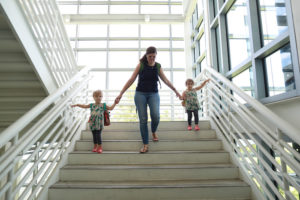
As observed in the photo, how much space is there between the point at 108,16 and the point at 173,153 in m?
6.12

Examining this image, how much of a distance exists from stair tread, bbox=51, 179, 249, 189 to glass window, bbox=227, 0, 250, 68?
1716 millimetres

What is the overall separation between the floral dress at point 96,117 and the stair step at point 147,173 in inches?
21.3

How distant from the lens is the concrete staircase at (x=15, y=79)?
6.80 ft

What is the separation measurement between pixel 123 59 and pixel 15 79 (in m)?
5.27

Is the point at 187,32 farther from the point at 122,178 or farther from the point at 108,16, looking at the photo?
the point at 122,178

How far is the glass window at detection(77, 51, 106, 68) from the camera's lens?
25.0 feet

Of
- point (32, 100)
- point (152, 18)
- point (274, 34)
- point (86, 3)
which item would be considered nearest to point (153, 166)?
point (274, 34)

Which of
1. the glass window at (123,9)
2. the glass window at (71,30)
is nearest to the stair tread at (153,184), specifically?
the glass window at (71,30)

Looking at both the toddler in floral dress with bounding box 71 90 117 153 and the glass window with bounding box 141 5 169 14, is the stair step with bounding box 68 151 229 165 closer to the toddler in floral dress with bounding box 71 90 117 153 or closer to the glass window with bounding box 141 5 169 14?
the toddler in floral dress with bounding box 71 90 117 153

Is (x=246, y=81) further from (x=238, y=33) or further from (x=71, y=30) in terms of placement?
(x=71, y=30)

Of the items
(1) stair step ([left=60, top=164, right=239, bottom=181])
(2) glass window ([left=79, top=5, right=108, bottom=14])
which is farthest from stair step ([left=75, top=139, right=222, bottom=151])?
(2) glass window ([left=79, top=5, right=108, bottom=14])

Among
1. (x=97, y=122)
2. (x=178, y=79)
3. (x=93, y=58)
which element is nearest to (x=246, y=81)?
(x=97, y=122)

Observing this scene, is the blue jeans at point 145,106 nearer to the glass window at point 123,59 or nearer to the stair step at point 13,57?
the stair step at point 13,57

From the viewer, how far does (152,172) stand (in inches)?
80.5
